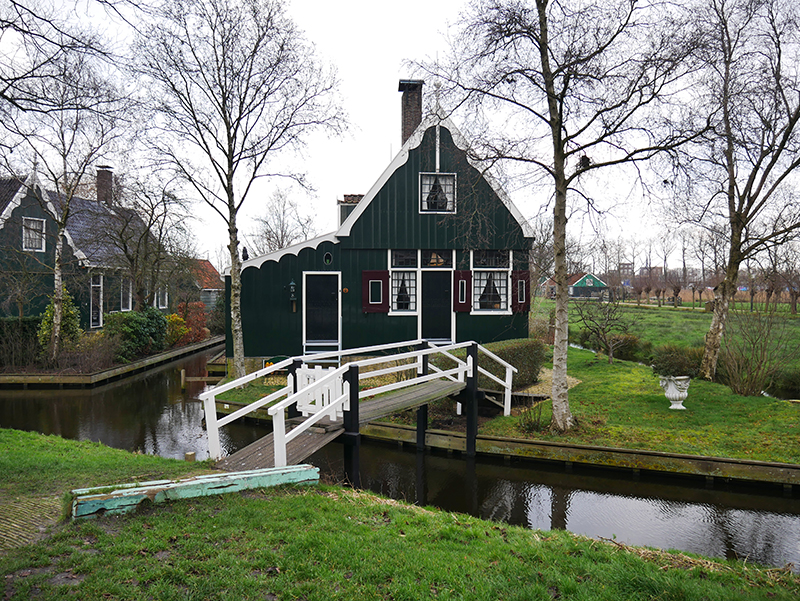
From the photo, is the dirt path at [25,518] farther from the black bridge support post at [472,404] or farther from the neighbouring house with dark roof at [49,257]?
the neighbouring house with dark roof at [49,257]

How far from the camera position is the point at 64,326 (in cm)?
1678

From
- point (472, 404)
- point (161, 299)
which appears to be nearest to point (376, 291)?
point (472, 404)

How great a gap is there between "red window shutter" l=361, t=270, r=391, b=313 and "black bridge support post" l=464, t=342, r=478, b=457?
5.99 metres

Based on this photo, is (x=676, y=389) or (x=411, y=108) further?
(x=411, y=108)

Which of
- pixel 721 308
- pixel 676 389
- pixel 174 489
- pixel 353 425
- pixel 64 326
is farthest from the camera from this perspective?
pixel 64 326

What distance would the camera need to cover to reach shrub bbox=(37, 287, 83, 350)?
16.5m

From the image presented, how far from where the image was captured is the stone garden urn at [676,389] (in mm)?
10234

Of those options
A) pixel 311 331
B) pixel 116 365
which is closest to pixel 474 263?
pixel 311 331

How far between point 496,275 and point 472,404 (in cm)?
729

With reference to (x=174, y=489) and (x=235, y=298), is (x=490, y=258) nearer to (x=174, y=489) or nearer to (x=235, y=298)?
(x=235, y=298)

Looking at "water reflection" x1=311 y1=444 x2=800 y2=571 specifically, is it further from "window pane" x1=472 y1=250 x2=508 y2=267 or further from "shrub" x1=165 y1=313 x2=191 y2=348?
"shrub" x1=165 y1=313 x2=191 y2=348

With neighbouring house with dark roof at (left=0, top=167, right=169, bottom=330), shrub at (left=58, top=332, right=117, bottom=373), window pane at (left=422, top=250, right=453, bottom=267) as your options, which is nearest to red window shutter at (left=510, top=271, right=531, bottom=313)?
window pane at (left=422, top=250, right=453, bottom=267)

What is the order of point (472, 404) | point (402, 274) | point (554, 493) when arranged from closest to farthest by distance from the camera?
point (554, 493) → point (472, 404) → point (402, 274)

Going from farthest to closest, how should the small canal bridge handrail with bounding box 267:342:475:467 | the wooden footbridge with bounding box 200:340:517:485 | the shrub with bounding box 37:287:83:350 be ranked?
the shrub with bounding box 37:287:83:350 < the wooden footbridge with bounding box 200:340:517:485 < the small canal bridge handrail with bounding box 267:342:475:467
